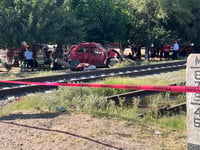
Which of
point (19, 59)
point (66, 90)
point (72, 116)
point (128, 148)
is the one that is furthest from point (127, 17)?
point (128, 148)

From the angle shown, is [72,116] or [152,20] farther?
[152,20]

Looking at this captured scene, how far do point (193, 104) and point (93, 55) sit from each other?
19.4m

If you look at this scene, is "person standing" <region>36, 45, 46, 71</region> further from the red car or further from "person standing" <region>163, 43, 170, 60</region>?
"person standing" <region>163, 43, 170, 60</region>

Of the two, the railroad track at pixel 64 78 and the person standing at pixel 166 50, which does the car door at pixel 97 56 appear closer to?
the railroad track at pixel 64 78

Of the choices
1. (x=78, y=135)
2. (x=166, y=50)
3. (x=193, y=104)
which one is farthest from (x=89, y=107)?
(x=166, y=50)

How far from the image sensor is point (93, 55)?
2397 centimetres

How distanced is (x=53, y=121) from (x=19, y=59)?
19425 mm

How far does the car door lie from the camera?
23969 mm

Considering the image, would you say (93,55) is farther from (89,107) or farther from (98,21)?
(89,107)

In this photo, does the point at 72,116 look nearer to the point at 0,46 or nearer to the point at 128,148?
the point at 128,148

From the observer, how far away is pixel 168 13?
33688 mm

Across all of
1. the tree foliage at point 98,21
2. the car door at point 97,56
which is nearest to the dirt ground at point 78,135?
the car door at point 97,56

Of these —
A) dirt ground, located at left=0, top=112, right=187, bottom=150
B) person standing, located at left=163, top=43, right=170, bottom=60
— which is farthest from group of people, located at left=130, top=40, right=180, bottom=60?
dirt ground, located at left=0, top=112, right=187, bottom=150

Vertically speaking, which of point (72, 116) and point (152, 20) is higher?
point (152, 20)
